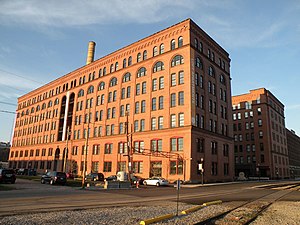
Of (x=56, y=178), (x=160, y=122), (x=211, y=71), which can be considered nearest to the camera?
(x=56, y=178)

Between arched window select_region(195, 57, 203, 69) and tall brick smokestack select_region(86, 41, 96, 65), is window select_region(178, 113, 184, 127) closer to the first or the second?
arched window select_region(195, 57, 203, 69)

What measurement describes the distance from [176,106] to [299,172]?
90.9 m

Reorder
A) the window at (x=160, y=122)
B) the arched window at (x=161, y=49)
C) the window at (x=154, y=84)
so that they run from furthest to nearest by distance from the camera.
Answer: the arched window at (x=161, y=49), the window at (x=154, y=84), the window at (x=160, y=122)

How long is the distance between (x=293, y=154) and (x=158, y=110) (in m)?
83.1

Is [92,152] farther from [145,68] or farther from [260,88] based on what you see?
[260,88]

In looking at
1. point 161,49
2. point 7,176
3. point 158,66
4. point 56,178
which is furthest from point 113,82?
point 7,176

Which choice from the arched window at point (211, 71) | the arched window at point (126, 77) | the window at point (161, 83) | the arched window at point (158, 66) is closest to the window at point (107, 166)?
the arched window at point (126, 77)

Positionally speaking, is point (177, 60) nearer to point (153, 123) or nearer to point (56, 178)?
point (153, 123)

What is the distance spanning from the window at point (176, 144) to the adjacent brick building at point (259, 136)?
41593mm

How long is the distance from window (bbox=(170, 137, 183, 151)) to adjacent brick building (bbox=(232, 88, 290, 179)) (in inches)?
1638

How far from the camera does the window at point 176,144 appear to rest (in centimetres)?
4088

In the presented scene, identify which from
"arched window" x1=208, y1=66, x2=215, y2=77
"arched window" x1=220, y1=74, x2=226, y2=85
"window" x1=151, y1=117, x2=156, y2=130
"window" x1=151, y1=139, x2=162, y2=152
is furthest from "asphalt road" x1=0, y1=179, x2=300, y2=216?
"arched window" x1=220, y1=74, x2=226, y2=85

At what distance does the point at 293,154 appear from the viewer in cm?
10312

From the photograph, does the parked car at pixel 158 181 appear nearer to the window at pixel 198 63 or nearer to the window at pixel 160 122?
the window at pixel 160 122
